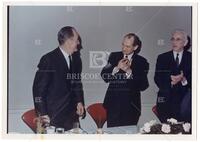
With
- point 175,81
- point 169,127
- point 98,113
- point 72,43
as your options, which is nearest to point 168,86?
point 175,81

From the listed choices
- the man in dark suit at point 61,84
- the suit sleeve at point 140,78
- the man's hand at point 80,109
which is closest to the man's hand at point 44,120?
the man in dark suit at point 61,84

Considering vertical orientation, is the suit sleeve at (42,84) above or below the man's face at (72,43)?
below

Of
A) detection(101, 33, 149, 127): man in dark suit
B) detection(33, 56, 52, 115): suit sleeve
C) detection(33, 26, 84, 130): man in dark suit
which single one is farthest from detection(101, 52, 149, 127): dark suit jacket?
detection(33, 56, 52, 115): suit sleeve

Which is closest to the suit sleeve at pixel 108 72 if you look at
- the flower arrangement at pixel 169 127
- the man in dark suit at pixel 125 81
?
the man in dark suit at pixel 125 81

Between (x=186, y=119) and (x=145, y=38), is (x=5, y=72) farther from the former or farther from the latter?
(x=186, y=119)

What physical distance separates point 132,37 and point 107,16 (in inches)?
4.8

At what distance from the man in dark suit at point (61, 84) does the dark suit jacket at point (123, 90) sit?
0.11 m

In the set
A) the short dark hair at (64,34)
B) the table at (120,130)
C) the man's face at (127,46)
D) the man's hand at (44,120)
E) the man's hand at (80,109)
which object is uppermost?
the short dark hair at (64,34)

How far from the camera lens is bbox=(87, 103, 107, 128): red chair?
4.10ft

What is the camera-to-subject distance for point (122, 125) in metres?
1.25

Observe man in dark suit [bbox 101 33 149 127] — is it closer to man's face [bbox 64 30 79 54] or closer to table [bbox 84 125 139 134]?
table [bbox 84 125 139 134]

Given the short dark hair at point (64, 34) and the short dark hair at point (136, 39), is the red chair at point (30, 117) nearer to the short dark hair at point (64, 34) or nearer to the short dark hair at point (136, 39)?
the short dark hair at point (64, 34)

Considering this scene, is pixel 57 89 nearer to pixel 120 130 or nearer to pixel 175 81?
pixel 120 130

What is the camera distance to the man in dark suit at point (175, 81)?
1.25 metres
